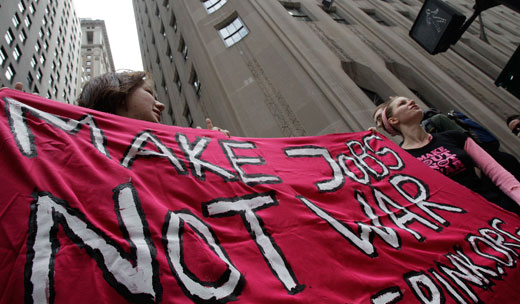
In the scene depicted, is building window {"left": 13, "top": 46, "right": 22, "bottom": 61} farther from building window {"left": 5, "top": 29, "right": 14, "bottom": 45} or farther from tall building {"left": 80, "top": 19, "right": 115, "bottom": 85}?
tall building {"left": 80, "top": 19, "right": 115, "bottom": 85}

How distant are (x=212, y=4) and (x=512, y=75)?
45.1 ft

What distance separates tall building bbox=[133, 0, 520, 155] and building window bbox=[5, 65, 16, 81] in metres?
21.3

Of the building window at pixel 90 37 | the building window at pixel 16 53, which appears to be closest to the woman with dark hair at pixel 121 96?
the building window at pixel 16 53

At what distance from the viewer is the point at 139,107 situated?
3.17 metres

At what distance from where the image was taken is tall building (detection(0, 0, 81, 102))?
94.7 feet

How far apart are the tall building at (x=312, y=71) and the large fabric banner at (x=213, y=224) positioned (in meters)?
6.06

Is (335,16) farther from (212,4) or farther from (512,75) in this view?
(512,75)

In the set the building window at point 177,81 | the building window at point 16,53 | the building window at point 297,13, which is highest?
the building window at point 297,13

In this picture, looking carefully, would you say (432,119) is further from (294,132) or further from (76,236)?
(294,132)

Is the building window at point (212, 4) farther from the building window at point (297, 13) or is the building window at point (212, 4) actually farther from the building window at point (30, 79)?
the building window at point (30, 79)

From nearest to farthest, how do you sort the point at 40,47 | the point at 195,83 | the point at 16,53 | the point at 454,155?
the point at 454,155 → the point at 195,83 → the point at 16,53 → the point at 40,47

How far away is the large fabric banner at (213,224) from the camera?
1.61m

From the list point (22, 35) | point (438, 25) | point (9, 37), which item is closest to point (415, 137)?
point (438, 25)

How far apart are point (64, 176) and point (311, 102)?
883cm
